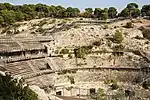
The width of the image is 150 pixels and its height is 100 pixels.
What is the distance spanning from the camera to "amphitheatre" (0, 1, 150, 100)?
160 ft

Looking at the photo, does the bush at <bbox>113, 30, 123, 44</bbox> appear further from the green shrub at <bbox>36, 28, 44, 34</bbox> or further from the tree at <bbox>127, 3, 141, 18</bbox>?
the tree at <bbox>127, 3, 141, 18</bbox>

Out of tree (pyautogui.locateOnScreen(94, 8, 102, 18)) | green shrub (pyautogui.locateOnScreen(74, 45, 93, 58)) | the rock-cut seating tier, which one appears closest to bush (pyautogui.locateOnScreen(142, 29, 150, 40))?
green shrub (pyautogui.locateOnScreen(74, 45, 93, 58))

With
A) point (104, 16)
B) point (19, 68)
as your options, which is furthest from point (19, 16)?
point (19, 68)

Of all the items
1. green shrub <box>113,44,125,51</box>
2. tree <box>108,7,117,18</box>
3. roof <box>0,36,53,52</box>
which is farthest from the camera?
tree <box>108,7,117,18</box>

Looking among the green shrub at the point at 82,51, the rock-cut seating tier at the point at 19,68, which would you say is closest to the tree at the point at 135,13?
the green shrub at the point at 82,51

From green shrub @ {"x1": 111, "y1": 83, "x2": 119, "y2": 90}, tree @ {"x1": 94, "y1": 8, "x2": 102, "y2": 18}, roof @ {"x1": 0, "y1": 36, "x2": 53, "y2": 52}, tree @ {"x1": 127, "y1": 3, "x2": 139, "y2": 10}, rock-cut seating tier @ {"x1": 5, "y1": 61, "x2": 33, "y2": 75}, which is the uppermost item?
tree @ {"x1": 127, "y1": 3, "x2": 139, "y2": 10}

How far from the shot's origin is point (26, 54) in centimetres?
5622

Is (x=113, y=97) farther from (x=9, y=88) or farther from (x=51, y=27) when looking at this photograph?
(x=51, y=27)

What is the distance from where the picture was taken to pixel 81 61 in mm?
57781

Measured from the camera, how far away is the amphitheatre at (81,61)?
48.8m

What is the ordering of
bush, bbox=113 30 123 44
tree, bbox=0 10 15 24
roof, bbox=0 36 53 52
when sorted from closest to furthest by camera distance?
1. roof, bbox=0 36 53 52
2. bush, bbox=113 30 123 44
3. tree, bbox=0 10 15 24

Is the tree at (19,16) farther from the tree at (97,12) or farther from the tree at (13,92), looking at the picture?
the tree at (13,92)

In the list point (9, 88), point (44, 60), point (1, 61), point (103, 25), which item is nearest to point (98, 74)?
point (44, 60)

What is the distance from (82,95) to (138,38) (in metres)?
24.2
